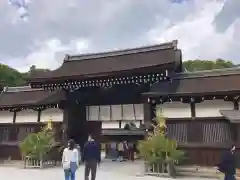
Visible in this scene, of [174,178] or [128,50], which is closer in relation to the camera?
[174,178]

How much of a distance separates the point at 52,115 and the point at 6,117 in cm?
368

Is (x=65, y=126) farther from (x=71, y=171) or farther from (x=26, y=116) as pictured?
(x=71, y=171)

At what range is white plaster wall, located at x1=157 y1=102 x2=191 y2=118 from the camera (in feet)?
49.2

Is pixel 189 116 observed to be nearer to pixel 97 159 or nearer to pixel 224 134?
pixel 224 134

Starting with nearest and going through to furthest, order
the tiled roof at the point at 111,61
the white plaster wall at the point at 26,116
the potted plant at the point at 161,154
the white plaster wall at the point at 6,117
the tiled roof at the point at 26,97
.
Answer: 1. the potted plant at the point at 161,154
2. the tiled roof at the point at 111,61
3. the tiled roof at the point at 26,97
4. the white plaster wall at the point at 26,116
5. the white plaster wall at the point at 6,117

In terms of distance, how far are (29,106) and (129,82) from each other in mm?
6737

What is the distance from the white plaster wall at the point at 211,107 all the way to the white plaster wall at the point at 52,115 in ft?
27.1

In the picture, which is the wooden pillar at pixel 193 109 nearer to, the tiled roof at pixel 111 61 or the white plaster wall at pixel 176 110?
the white plaster wall at pixel 176 110

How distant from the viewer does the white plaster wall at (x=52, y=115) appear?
1836 centimetres

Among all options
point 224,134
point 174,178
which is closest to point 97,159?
point 174,178

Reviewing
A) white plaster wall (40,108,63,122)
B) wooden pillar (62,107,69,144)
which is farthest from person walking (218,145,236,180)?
white plaster wall (40,108,63,122)

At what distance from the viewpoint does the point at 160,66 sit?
14859 millimetres

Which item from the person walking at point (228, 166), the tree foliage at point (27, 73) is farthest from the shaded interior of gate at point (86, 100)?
the tree foliage at point (27, 73)

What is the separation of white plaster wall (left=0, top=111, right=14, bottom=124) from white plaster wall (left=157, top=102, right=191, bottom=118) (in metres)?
10.4
